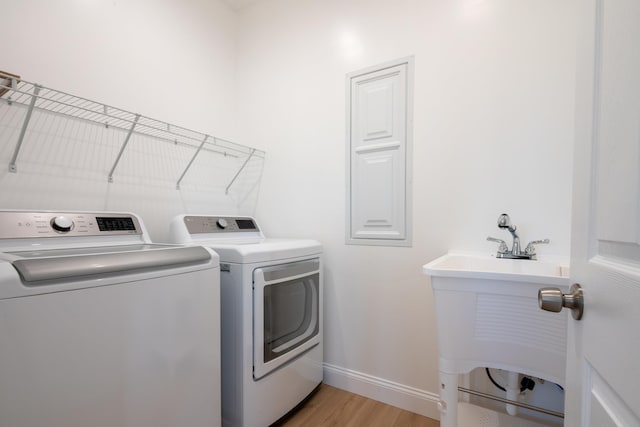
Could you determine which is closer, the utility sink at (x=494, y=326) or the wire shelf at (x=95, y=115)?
the utility sink at (x=494, y=326)

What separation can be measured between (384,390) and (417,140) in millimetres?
1543

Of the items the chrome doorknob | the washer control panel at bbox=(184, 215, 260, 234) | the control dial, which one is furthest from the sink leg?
the control dial

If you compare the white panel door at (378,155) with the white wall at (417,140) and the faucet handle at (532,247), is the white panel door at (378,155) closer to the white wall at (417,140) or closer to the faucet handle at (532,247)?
the white wall at (417,140)

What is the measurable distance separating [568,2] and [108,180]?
99.7 inches

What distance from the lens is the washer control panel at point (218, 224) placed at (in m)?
1.79

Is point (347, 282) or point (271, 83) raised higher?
point (271, 83)

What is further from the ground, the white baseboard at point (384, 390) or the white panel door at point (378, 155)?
the white panel door at point (378, 155)

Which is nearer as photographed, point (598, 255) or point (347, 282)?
point (598, 255)

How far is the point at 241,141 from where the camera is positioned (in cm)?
253

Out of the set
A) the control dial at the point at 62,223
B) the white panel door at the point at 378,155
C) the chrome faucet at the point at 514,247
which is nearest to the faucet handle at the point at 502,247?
the chrome faucet at the point at 514,247

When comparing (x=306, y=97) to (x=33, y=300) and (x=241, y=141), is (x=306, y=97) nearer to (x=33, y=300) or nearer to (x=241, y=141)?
(x=241, y=141)

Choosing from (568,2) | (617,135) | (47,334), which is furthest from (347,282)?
(568,2)

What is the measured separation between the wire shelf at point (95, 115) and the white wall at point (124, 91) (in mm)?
50

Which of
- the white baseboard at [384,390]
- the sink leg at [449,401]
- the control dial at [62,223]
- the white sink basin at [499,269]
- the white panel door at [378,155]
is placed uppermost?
the white panel door at [378,155]
